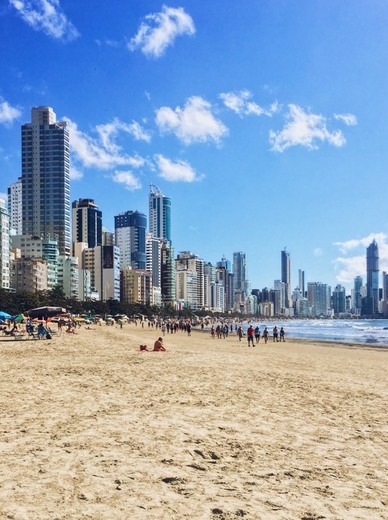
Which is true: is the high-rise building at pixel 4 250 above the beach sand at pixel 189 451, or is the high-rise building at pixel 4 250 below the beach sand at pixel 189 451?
above

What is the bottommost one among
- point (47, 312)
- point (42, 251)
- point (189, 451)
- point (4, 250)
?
point (189, 451)

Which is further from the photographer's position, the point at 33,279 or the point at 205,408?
the point at 33,279

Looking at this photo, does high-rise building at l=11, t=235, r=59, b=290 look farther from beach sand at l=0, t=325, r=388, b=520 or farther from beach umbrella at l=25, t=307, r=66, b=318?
beach sand at l=0, t=325, r=388, b=520

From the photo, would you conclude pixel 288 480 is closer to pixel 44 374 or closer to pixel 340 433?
pixel 340 433

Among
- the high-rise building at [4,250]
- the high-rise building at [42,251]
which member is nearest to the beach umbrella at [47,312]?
the high-rise building at [4,250]

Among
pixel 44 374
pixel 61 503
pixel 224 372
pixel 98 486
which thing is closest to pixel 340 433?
pixel 98 486

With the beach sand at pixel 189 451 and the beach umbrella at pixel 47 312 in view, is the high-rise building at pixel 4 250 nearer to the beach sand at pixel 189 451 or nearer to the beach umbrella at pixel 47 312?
the beach umbrella at pixel 47 312

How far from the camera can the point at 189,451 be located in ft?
23.9

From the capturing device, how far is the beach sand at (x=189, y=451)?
5277mm

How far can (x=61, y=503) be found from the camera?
5.20m

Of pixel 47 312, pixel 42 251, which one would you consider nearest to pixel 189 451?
pixel 47 312

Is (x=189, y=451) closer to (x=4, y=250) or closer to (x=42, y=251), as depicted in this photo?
(x=4, y=250)

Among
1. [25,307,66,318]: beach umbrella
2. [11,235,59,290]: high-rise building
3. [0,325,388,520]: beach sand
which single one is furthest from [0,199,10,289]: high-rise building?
[0,325,388,520]: beach sand

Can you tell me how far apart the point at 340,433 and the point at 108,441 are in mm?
4349
